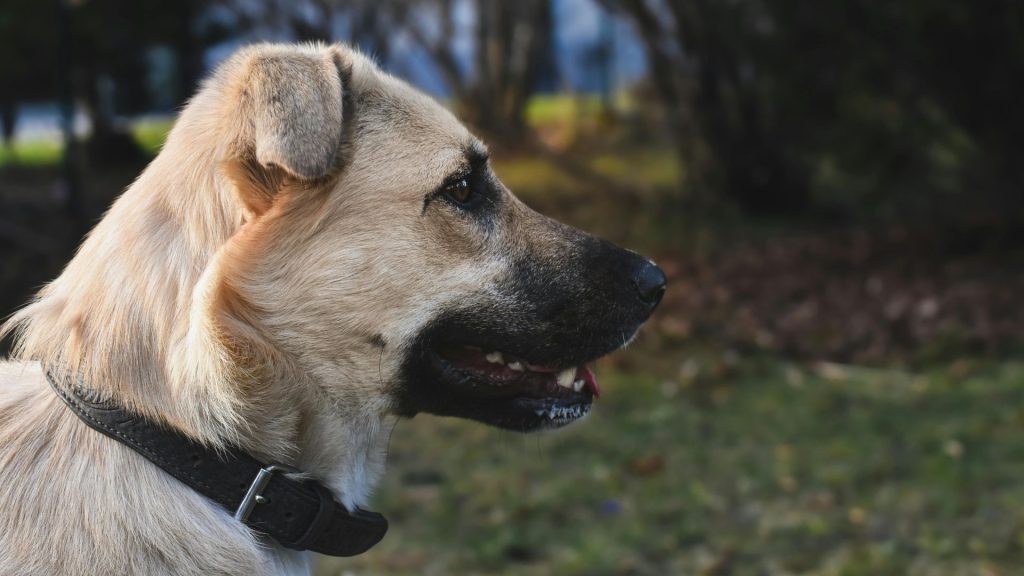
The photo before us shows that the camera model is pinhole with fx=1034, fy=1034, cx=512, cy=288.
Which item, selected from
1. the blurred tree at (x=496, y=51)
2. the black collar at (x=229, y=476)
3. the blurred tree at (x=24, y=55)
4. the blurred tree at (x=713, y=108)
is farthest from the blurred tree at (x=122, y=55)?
the black collar at (x=229, y=476)

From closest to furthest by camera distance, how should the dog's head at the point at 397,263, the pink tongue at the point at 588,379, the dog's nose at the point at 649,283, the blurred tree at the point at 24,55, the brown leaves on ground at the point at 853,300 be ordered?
1. the dog's head at the point at 397,263
2. the dog's nose at the point at 649,283
3. the pink tongue at the point at 588,379
4. the brown leaves on ground at the point at 853,300
5. the blurred tree at the point at 24,55

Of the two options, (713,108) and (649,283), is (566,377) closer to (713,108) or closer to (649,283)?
(649,283)

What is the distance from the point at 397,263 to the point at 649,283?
76cm

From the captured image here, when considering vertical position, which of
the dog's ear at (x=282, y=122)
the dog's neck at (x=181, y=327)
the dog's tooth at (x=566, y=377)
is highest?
the dog's ear at (x=282, y=122)

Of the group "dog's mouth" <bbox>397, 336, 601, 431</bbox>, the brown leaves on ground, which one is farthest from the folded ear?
the brown leaves on ground

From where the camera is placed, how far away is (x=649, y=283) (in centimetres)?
292

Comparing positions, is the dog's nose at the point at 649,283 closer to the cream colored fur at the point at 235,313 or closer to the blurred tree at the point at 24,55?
the cream colored fur at the point at 235,313

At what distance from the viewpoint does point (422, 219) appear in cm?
260

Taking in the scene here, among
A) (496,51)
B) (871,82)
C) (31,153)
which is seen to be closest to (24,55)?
(31,153)

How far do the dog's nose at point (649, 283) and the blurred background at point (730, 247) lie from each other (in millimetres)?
1640

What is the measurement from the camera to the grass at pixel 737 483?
4199 millimetres

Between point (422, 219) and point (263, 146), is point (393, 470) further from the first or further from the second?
point (263, 146)

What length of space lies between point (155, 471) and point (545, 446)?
3382mm

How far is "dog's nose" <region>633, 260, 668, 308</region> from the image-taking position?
2906 mm
